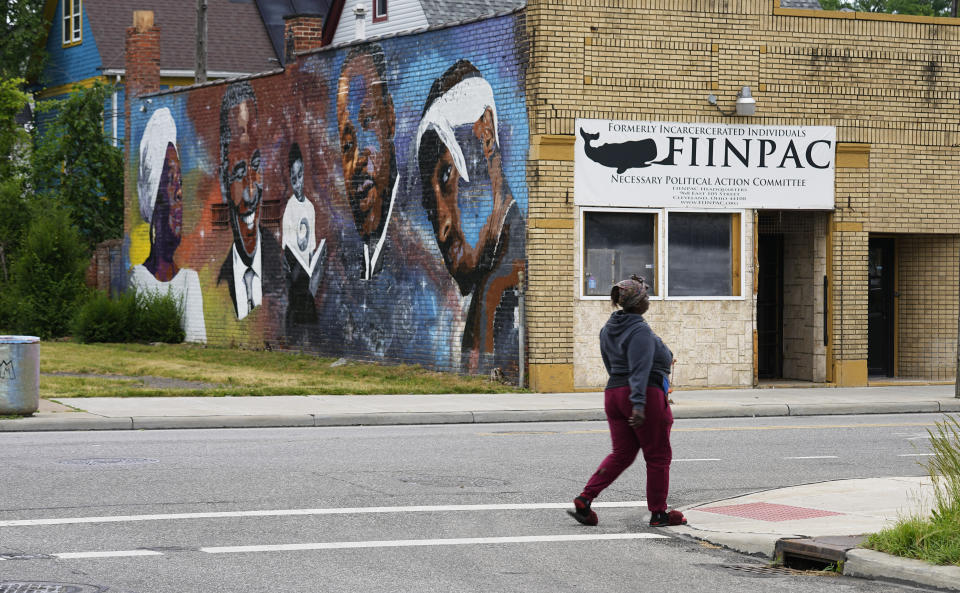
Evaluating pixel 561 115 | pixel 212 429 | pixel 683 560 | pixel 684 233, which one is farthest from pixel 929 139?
pixel 683 560

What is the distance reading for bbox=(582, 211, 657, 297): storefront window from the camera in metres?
21.6

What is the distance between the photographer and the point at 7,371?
52.2 feet

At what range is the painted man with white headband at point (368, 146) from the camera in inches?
955

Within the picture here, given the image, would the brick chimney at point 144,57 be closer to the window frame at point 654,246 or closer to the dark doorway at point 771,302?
the window frame at point 654,246

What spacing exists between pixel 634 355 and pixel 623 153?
12403mm

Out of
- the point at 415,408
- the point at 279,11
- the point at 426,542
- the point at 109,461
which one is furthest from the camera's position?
the point at 279,11

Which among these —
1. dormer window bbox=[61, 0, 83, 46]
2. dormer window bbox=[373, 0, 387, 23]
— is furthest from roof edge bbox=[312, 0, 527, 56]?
dormer window bbox=[61, 0, 83, 46]

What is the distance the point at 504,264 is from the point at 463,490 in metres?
10.7

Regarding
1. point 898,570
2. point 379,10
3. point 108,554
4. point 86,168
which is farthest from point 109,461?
point 379,10

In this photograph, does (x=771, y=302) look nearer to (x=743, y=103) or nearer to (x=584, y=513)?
(x=743, y=103)

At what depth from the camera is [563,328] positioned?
21.2m

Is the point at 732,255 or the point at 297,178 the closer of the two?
the point at 732,255

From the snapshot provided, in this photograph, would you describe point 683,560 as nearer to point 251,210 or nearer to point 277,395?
point 277,395

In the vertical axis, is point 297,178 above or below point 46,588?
above
